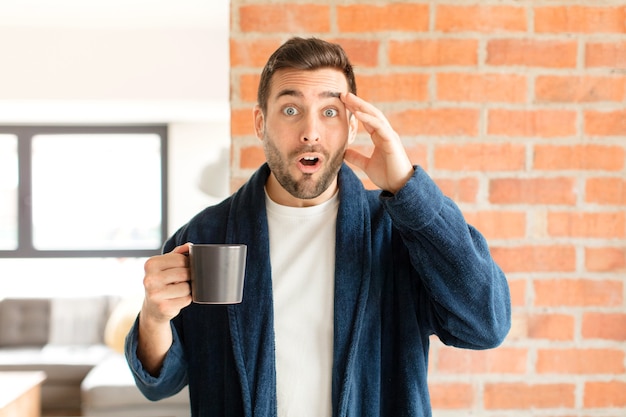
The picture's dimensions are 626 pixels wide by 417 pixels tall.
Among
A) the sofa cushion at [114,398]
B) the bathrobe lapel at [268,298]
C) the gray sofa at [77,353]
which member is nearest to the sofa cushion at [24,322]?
the gray sofa at [77,353]

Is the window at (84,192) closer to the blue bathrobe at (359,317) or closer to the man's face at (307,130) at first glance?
the blue bathrobe at (359,317)

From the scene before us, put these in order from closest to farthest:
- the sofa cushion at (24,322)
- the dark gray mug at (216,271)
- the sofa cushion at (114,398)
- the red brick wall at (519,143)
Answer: the dark gray mug at (216,271), the red brick wall at (519,143), the sofa cushion at (114,398), the sofa cushion at (24,322)

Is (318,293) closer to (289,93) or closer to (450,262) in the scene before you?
(450,262)

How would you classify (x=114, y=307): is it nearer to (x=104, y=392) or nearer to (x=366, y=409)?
(x=104, y=392)

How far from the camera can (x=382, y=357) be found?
1.21 m

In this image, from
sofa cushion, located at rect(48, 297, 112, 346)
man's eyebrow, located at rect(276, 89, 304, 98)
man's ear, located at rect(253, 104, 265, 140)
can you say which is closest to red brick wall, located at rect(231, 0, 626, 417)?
man's ear, located at rect(253, 104, 265, 140)

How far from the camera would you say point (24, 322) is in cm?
540

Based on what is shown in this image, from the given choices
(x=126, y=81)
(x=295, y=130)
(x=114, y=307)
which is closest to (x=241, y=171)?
(x=295, y=130)

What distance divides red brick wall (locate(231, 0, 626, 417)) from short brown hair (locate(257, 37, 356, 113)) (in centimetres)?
29

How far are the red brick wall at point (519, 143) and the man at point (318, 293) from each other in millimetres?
307

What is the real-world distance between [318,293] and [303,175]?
0.25 m

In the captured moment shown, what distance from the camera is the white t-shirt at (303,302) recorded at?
1154mm

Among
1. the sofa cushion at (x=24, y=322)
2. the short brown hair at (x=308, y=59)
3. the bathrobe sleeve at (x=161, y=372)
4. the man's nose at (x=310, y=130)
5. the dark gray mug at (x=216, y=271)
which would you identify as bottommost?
the sofa cushion at (x=24, y=322)

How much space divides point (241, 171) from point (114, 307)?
448 centimetres
